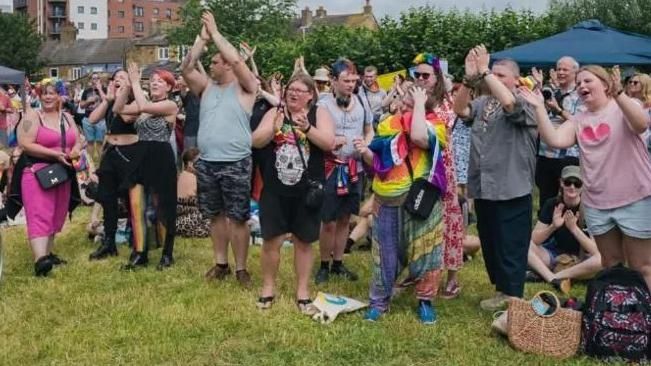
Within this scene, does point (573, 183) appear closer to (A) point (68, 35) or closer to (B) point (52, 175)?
(B) point (52, 175)

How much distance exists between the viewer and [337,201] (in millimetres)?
6309

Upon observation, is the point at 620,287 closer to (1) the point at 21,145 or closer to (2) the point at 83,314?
(2) the point at 83,314

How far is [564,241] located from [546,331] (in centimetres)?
214

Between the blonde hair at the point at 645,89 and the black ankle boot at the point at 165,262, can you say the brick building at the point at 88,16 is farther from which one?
the blonde hair at the point at 645,89

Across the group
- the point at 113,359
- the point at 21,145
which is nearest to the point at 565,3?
the point at 21,145

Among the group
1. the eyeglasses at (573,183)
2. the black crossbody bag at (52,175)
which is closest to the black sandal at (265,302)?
the black crossbody bag at (52,175)

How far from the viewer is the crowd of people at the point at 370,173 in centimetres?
472

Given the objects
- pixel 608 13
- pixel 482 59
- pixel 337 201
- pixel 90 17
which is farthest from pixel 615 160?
pixel 90 17

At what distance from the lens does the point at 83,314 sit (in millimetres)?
5500

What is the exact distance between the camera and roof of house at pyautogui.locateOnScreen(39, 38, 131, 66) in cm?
7688

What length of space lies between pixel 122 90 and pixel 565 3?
53.1 ft

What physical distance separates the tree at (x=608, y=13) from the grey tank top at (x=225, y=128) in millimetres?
14000

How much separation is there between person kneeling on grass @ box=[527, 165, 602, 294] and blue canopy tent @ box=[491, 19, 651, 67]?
9.69ft

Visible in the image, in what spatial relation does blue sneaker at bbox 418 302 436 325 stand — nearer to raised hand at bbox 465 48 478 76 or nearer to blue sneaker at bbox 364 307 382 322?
blue sneaker at bbox 364 307 382 322
